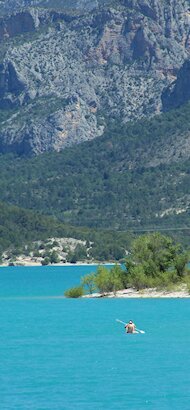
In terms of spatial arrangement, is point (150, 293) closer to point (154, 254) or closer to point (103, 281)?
point (154, 254)

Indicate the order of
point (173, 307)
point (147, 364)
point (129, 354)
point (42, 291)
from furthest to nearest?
1. point (42, 291)
2. point (173, 307)
3. point (129, 354)
4. point (147, 364)

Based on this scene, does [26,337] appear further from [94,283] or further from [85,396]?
[94,283]

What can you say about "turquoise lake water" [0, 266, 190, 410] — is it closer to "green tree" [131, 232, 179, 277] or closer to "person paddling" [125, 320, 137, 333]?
"person paddling" [125, 320, 137, 333]

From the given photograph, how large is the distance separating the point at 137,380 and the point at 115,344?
15.6 metres

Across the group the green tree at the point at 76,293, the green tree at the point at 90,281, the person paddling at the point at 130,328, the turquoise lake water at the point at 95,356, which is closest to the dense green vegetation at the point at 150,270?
the green tree at the point at 90,281

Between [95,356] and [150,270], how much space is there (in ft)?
145

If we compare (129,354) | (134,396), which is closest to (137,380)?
(134,396)

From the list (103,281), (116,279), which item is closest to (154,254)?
(116,279)

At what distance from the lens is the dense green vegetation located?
387 feet

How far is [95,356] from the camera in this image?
75.1m

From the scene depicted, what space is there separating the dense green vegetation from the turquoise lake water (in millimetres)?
3347

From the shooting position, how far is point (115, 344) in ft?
267

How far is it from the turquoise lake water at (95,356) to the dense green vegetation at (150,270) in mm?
3347

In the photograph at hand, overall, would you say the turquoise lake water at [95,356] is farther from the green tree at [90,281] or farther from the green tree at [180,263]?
the green tree at [90,281]
